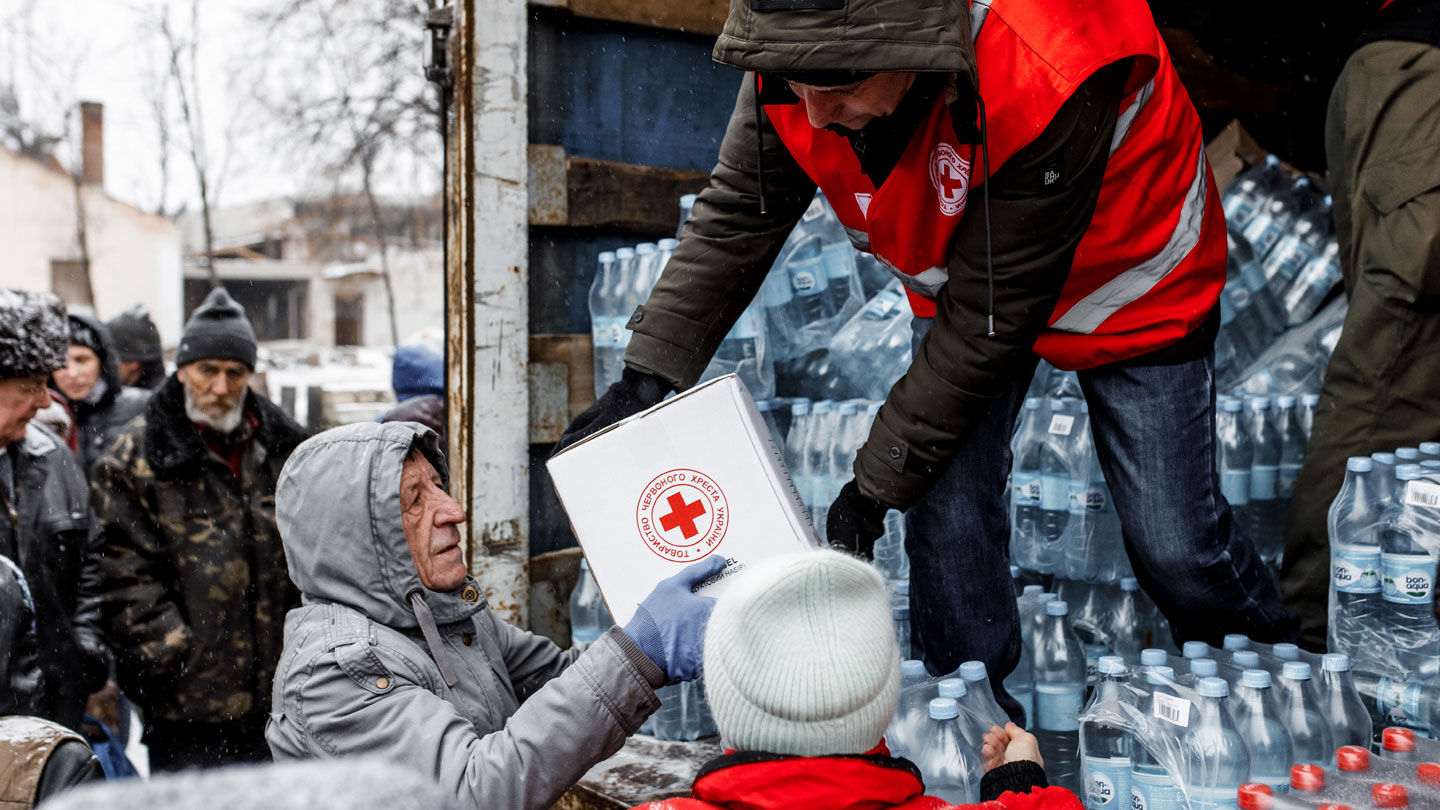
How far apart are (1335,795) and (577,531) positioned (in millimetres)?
1501

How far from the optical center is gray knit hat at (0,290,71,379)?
354 cm

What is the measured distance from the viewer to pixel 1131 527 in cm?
271

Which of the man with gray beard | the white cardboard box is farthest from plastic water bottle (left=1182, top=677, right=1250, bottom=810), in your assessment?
the man with gray beard

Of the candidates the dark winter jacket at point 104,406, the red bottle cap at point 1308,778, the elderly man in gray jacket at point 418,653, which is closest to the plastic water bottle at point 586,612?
the elderly man in gray jacket at point 418,653

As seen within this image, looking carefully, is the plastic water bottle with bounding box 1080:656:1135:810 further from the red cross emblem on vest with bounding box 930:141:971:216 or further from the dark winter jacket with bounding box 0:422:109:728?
the dark winter jacket with bounding box 0:422:109:728

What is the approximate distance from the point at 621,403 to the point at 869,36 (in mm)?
1036

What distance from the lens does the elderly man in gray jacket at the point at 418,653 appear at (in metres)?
1.97

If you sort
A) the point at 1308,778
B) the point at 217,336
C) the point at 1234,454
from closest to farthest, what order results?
the point at 1308,778 < the point at 1234,454 < the point at 217,336

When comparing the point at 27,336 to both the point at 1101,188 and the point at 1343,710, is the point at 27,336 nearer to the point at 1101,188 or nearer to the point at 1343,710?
the point at 1101,188

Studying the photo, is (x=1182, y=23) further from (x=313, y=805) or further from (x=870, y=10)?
(x=313, y=805)

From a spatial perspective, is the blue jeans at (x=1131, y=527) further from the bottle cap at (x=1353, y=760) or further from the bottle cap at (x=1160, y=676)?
the bottle cap at (x=1353, y=760)

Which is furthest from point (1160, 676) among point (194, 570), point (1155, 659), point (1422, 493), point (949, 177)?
point (194, 570)

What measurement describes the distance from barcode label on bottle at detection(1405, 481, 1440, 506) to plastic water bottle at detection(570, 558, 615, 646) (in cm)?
222

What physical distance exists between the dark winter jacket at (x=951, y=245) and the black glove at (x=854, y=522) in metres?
0.05
